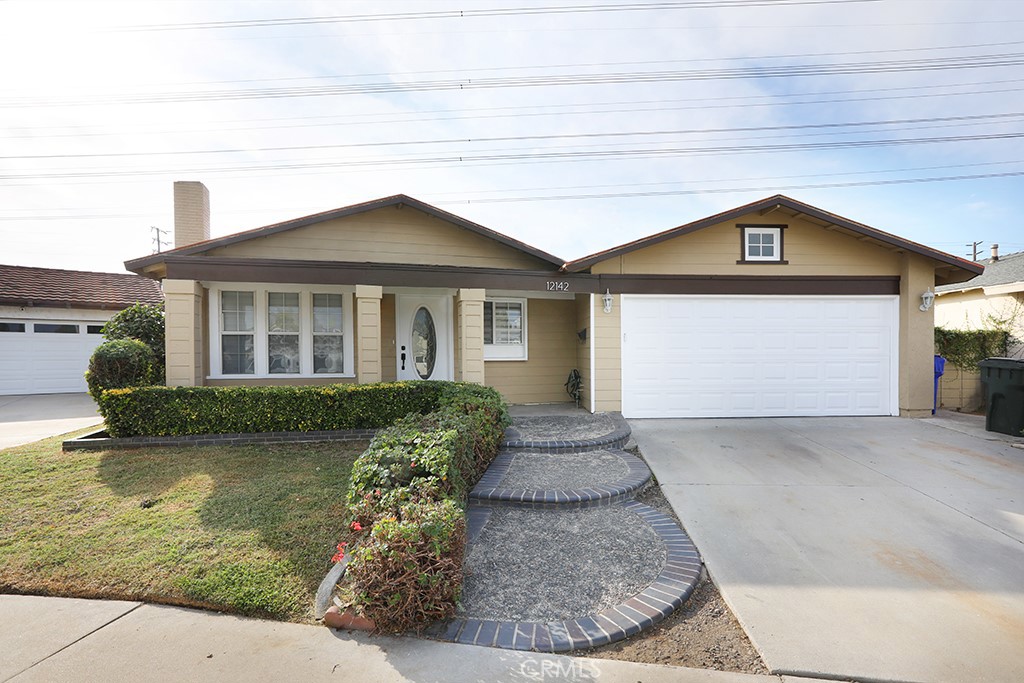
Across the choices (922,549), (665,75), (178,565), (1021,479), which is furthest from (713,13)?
(178,565)

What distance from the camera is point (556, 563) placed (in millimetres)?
3658

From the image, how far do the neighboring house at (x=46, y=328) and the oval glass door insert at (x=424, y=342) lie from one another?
10.2 metres

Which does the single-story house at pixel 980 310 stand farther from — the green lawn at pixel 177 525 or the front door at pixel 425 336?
the green lawn at pixel 177 525

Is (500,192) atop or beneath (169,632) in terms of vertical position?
atop

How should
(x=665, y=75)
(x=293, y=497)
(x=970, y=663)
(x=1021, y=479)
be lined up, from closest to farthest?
(x=970, y=663), (x=293, y=497), (x=1021, y=479), (x=665, y=75)

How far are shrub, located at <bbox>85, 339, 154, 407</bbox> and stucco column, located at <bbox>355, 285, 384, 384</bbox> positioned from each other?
3.41m

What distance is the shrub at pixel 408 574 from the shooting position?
2861mm

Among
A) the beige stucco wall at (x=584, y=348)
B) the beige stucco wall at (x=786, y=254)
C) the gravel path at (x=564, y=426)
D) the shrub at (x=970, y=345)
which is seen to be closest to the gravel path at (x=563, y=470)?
the gravel path at (x=564, y=426)

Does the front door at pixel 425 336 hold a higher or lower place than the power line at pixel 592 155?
lower

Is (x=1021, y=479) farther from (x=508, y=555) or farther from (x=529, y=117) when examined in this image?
(x=529, y=117)

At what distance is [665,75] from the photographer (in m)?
14.2

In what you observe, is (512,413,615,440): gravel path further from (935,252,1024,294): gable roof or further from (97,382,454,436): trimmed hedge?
(935,252,1024,294): gable roof

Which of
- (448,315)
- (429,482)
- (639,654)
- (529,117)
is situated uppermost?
(529,117)

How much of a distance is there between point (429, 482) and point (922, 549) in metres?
3.85
